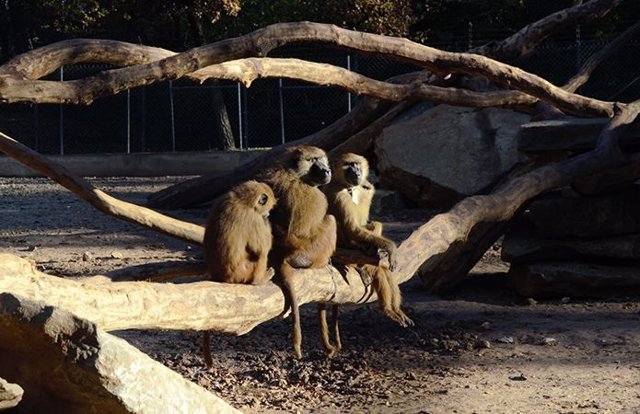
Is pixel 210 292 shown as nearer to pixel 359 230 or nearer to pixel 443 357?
pixel 359 230

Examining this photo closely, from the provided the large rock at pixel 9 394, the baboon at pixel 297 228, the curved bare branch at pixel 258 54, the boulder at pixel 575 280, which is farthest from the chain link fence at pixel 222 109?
the large rock at pixel 9 394

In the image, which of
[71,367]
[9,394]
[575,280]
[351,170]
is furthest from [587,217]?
[9,394]

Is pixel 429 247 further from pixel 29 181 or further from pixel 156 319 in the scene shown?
pixel 29 181

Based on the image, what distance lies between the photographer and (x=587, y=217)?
10.1 meters

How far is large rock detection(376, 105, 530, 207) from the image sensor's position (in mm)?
13117

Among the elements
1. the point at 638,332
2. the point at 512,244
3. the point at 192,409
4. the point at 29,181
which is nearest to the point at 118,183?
the point at 29,181

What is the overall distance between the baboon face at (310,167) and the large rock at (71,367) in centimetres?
318

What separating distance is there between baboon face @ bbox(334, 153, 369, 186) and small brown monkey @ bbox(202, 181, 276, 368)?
43.6 inches

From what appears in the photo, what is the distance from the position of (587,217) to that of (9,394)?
7.84 m

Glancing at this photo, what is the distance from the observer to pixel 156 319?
15.5 ft

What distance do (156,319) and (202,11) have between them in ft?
60.3

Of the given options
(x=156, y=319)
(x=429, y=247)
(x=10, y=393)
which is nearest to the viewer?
(x=10, y=393)

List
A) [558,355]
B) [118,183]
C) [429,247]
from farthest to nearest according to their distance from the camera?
[118,183] → [558,355] → [429,247]

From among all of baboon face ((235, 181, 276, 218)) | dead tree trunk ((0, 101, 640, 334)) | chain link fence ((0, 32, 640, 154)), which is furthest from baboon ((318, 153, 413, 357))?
chain link fence ((0, 32, 640, 154))
